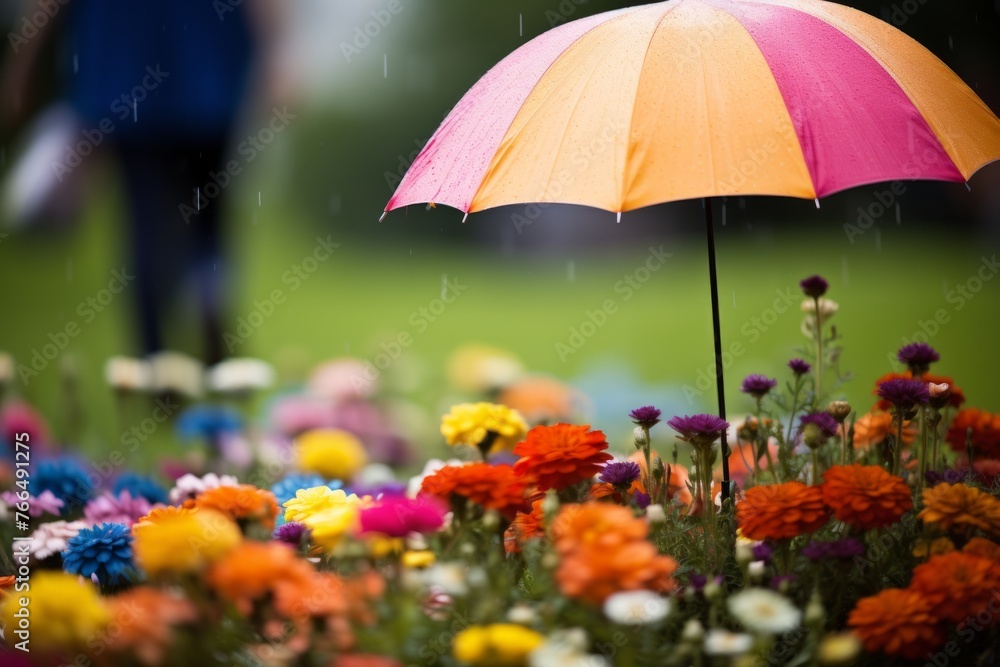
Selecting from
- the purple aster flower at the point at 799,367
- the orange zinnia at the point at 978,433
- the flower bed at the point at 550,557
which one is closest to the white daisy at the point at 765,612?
the flower bed at the point at 550,557

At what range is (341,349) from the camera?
252 inches

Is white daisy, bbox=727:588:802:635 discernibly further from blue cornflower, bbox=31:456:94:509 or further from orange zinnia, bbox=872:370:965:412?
blue cornflower, bbox=31:456:94:509

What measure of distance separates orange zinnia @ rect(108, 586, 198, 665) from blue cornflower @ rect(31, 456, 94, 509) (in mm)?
1404

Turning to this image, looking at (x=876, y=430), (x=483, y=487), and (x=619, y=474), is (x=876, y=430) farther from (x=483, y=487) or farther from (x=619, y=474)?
(x=483, y=487)

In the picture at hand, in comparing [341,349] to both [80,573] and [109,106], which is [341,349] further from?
[80,573]

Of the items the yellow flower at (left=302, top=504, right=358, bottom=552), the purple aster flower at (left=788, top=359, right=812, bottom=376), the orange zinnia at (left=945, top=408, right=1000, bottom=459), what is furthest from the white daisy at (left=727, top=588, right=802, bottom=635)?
the orange zinnia at (left=945, top=408, right=1000, bottom=459)

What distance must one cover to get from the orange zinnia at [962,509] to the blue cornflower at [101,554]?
5.09ft

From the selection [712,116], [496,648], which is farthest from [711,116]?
[496,648]

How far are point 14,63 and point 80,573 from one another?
283cm

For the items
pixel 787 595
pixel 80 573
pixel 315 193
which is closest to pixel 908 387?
pixel 787 595

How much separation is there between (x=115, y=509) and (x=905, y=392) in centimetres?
185

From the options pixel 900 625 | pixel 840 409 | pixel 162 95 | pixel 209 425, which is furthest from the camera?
pixel 162 95

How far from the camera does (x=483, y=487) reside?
186 cm

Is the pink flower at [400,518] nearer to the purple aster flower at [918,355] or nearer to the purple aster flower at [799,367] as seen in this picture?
the purple aster flower at [799,367]
